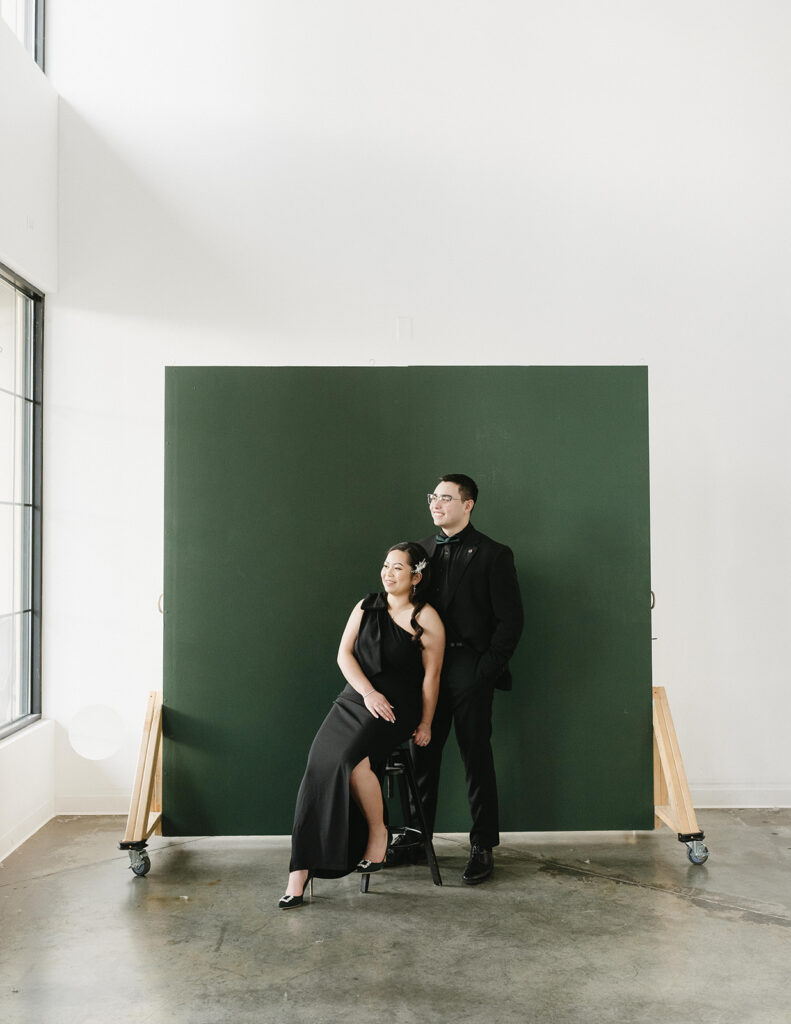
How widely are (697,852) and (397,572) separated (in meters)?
1.88

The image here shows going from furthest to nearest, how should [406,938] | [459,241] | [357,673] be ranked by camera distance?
1. [459,241]
2. [357,673]
3. [406,938]

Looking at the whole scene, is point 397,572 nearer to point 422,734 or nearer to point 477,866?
point 422,734

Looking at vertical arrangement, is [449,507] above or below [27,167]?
below

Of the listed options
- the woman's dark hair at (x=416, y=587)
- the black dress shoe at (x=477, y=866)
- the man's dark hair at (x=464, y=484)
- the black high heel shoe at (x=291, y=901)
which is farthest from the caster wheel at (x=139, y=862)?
the man's dark hair at (x=464, y=484)

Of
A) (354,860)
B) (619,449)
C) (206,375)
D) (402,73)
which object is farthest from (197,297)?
(354,860)

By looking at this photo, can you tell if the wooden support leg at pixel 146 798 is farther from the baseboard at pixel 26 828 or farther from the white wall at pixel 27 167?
the white wall at pixel 27 167

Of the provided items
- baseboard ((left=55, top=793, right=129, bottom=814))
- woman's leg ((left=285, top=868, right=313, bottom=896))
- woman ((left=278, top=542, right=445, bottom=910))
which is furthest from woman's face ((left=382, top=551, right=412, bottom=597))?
baseboard ((left=55, top=793, right=129, bottom=814))

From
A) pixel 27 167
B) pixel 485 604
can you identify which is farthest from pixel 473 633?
pixel 27 167

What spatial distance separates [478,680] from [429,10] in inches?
148

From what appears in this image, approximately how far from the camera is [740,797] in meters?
5.05

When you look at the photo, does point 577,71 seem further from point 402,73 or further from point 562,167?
point 402,73

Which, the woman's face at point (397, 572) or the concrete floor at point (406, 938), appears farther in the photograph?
the woman's face at point (397, 572)

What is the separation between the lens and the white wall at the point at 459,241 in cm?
505

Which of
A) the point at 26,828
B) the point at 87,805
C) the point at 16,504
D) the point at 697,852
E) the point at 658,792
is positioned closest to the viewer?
the point at 697,852
